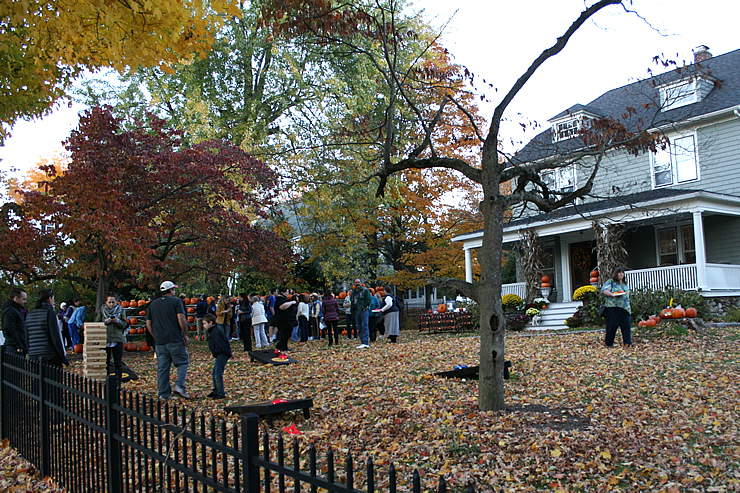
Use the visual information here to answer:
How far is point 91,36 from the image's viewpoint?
784 centimetres

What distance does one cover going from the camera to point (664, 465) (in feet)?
17.9

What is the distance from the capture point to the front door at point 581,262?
78.2ft

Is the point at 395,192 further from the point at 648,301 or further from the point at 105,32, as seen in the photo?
the point at 105,32

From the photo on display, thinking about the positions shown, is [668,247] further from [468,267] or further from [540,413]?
[540,413]

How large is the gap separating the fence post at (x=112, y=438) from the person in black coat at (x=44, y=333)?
5.14 metres

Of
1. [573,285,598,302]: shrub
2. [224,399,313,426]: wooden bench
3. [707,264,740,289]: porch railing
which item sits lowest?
[224,399,313,426]: wooden bench

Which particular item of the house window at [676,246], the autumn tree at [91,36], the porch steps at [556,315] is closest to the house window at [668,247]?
the house window at [676,246]

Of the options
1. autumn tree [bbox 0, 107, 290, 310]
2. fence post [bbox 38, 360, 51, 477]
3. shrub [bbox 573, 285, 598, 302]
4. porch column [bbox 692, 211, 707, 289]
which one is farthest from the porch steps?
fence post [bbox 38, 360, 51, 477]

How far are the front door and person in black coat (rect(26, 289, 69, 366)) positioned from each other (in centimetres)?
1978

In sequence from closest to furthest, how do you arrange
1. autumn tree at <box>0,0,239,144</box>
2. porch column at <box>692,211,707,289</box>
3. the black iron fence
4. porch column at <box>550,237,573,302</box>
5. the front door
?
the black iron fence
autumn tree at <box>0,0,239,144</box>
porch column at <box>692,211,707,289</box>
the front door
porch column at <box>550,237,573,302</box>

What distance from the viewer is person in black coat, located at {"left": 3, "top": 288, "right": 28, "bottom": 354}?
9383 mm

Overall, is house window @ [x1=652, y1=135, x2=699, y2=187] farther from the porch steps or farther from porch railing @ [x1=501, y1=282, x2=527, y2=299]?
porch railing @ [x1=501, y1=282, x2=527, y2=299]

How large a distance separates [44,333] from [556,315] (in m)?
16.8

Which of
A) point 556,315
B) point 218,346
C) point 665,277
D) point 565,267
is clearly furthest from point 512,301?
point 218,346
